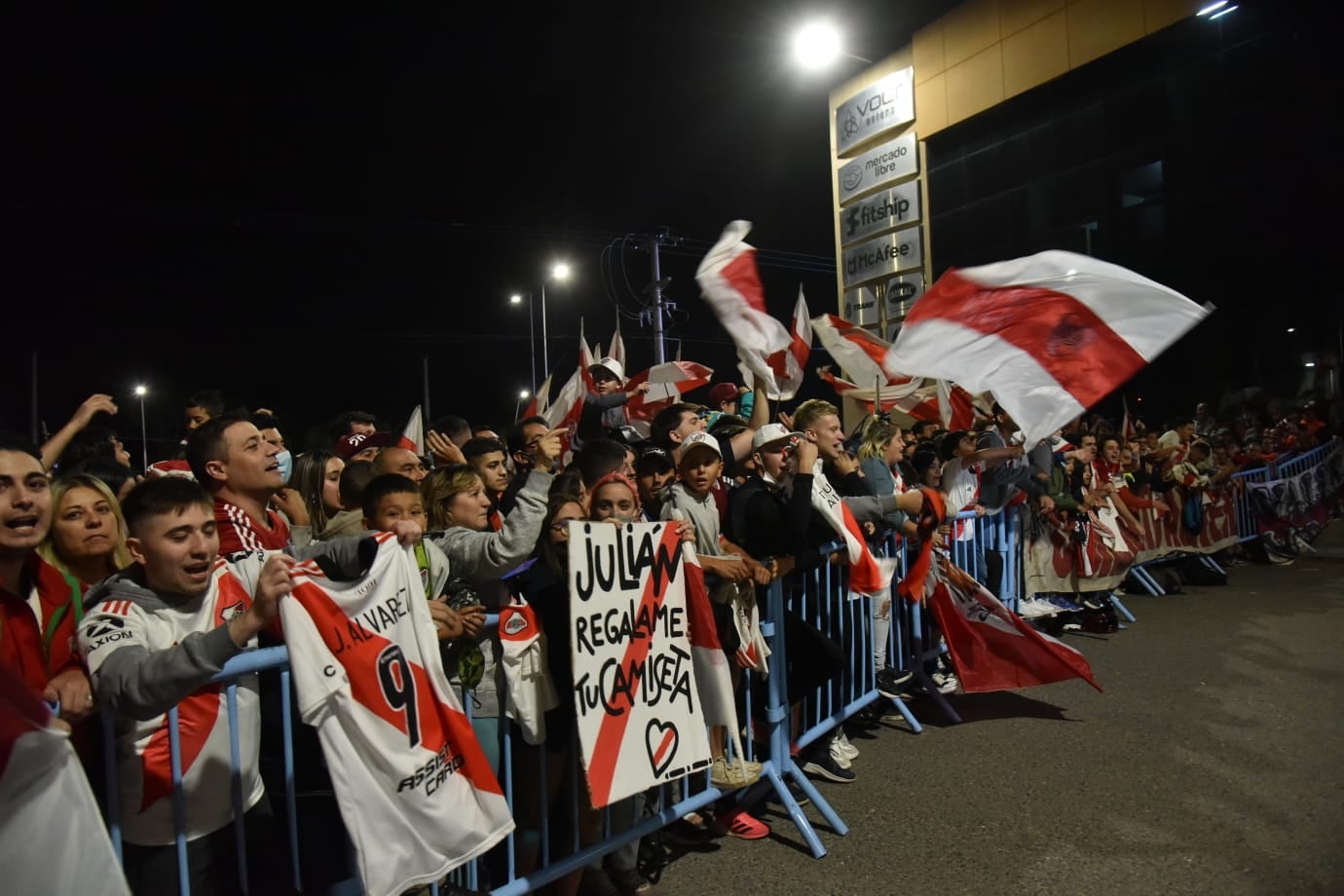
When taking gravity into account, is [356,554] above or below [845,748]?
above

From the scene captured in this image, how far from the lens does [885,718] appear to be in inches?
232

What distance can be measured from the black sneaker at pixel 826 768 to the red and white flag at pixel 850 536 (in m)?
1.03

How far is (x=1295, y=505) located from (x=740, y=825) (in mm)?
12017

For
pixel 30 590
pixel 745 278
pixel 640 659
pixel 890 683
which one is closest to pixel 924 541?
pixel 890 683

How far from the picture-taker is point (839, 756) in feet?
16.3

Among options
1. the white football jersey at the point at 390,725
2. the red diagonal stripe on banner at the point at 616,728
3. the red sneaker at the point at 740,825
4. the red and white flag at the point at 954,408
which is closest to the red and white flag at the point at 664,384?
the red and white flag at the point at 954,408

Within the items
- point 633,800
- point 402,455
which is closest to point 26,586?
point 402,455

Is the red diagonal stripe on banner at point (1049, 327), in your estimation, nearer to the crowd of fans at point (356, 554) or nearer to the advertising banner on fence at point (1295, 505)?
the crowd of fans at point (356, 554)

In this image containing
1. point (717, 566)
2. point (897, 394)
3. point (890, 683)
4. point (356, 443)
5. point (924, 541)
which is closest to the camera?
point (717, 566)

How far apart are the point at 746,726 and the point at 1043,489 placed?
16.3 ft

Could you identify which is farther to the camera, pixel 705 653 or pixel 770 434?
pixel 770 434

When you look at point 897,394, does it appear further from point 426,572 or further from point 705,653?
point 426,572

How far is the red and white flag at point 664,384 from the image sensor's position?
8391 mm

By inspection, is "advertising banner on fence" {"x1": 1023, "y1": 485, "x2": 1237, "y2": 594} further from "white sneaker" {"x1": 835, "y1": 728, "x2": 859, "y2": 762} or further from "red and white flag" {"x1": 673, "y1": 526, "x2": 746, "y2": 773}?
"red and white flag" {"x1": 673, "y1": 526, "x2": 746, "y2": 773}
